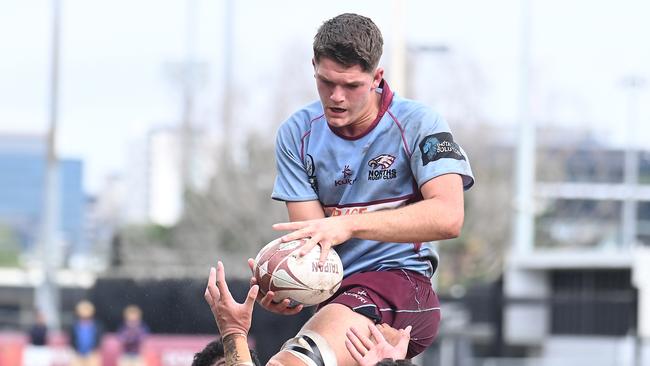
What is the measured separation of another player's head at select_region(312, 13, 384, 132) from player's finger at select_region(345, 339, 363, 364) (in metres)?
1.04

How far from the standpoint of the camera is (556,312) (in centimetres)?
2861

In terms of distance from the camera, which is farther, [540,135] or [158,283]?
[540,135]

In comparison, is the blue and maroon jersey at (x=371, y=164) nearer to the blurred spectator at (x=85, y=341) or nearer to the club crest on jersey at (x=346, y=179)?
the club crest on jersey at (x=346, y=179)

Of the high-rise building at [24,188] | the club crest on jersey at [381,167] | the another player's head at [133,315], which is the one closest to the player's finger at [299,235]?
the club crest on jersey at [381,167]

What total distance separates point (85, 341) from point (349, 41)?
2127 centimetres

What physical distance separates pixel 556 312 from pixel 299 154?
22.7m

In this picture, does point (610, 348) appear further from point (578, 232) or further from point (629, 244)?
point (578, 232)

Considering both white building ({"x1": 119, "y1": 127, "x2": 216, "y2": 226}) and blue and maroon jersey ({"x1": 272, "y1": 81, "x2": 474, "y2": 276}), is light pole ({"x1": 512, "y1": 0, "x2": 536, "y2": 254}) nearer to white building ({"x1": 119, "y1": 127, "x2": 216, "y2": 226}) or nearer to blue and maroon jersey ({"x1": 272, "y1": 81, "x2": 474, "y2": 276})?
white building ({"x1": 119, "y1": 127, "x2": 216, "y2": 226})

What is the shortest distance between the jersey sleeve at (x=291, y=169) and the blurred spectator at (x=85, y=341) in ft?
66.4

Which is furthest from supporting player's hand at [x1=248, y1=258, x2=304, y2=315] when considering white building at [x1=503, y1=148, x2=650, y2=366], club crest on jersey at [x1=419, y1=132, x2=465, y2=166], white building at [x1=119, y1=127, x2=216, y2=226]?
white building at [x1=119, y1=127, x2=216, y2=226]

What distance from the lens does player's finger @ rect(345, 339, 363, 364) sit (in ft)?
19.8

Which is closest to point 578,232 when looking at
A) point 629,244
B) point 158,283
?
point 629,244

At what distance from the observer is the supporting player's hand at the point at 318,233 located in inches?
231

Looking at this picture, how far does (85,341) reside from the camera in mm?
26406
